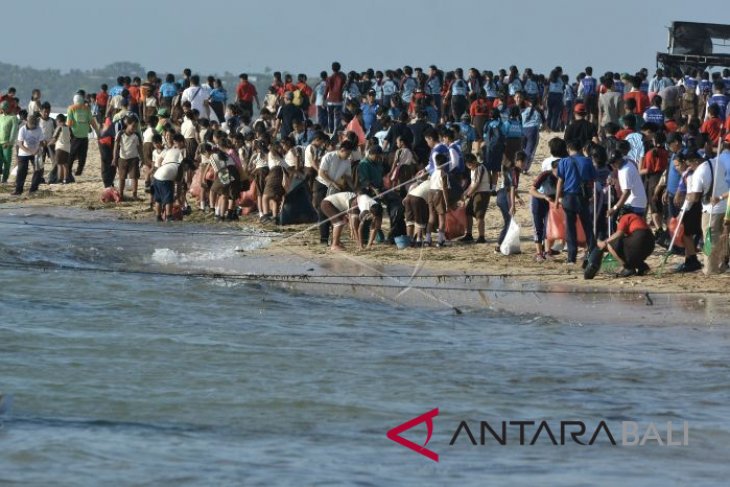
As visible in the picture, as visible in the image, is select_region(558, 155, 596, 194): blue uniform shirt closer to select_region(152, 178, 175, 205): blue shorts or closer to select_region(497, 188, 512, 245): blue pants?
select_region(497, 188, 512, 245): blue pants

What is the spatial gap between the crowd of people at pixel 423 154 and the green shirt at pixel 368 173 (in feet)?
0.07

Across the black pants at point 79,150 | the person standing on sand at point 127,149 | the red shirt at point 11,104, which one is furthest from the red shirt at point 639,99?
the red shirt at point 11,104

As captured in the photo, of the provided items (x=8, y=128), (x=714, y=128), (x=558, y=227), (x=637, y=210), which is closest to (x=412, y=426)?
(x=637, y=210)

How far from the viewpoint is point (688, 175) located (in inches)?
631

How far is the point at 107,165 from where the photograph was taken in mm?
25766

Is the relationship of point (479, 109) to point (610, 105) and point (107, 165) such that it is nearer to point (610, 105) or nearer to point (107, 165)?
point (610, 105)

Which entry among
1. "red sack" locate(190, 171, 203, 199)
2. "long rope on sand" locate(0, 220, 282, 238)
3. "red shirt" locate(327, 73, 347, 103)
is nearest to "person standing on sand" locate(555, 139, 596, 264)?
"long rope on sand" locate(0, 220, 282, 238)

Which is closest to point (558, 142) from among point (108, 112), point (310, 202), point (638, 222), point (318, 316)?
point (638, 222)

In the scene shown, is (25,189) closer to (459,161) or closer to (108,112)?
(108,112)

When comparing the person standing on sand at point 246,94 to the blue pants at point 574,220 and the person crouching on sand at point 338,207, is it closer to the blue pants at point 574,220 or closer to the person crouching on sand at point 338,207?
the person crouching on sand at point 338,207

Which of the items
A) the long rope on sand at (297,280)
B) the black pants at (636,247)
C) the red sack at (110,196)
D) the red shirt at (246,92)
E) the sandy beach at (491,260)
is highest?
the red shirt at (246,92)

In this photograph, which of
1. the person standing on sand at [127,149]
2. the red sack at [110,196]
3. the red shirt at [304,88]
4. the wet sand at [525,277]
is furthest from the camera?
the red shirt at [304,88]

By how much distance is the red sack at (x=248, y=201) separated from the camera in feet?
73.8

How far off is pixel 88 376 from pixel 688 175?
6672mm
